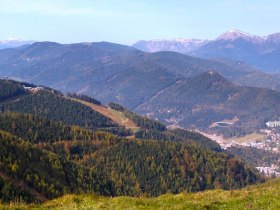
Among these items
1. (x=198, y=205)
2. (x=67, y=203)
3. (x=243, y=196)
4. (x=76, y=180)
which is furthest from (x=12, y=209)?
(x=76, y=180)

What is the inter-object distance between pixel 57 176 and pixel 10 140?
84.7ft

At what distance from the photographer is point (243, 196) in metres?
41.1

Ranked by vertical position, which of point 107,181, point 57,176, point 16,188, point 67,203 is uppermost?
point 67,203

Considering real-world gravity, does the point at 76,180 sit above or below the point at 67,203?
below

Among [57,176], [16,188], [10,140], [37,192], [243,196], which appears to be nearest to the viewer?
[243,196]

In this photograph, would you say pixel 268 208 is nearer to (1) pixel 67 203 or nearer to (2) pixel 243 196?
(2) pixel 243 196

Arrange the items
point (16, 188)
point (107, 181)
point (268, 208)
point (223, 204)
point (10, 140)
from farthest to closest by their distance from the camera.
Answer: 1. point (107, 181)
2. point (10, 140)
3. point (16, 188)
4. point (223, 204)
5. point (268, 208)

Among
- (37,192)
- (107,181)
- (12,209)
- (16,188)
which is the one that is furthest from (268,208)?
(107,181)

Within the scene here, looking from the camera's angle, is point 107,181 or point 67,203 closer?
point 67,203

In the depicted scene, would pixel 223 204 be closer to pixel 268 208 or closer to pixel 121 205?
pixel 268 208

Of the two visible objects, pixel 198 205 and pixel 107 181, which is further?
pixel 107 181

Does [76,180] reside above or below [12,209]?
below

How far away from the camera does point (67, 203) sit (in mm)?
40750

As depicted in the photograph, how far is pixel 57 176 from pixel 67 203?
101185 millimetres
